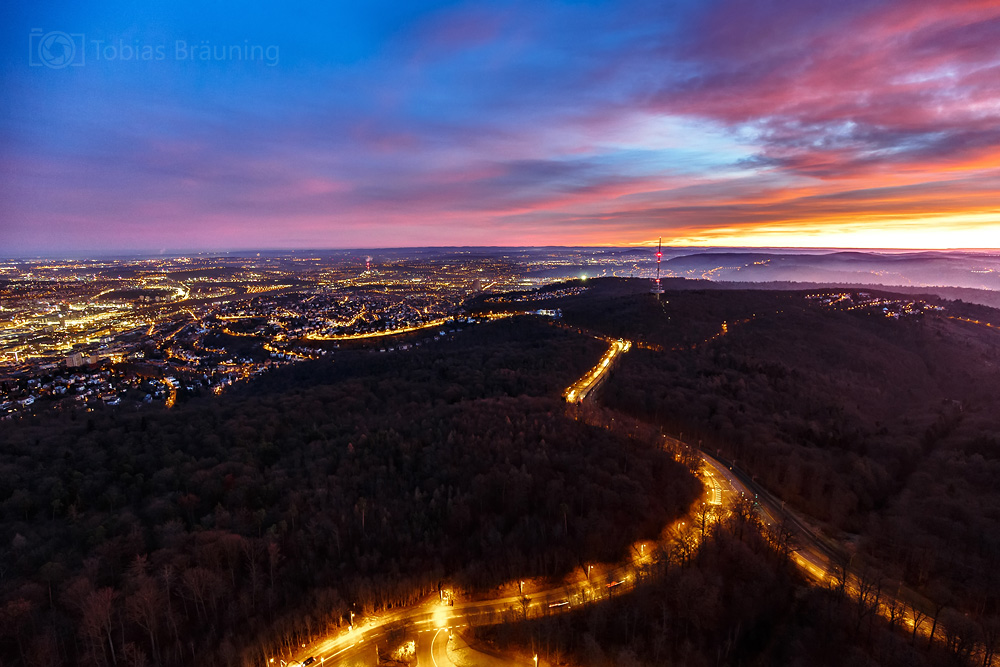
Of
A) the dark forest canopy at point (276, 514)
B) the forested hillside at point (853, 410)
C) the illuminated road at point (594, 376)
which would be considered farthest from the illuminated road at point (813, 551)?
the illuminated road at point (594, 376)

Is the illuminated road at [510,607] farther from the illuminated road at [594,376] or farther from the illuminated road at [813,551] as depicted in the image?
the illuminated road at [594,376]

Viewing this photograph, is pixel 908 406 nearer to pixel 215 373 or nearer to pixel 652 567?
pixel 652 567

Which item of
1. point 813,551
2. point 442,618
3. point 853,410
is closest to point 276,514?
point 442,618

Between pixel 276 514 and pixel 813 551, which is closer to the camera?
pixel 813 551

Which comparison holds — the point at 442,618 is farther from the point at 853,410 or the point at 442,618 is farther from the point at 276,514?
the point at 853,410

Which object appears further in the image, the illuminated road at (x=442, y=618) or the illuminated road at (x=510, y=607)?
the illuminated road at (x=510, y=607)

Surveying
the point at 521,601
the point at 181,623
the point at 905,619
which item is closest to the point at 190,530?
the point at 181,623

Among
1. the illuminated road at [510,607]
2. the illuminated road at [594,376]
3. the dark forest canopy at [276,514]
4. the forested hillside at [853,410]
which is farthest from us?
the illuminated road at [594,376]

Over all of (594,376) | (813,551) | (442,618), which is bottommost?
(442,618)

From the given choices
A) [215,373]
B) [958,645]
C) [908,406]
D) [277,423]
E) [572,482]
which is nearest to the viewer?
[958,645]
